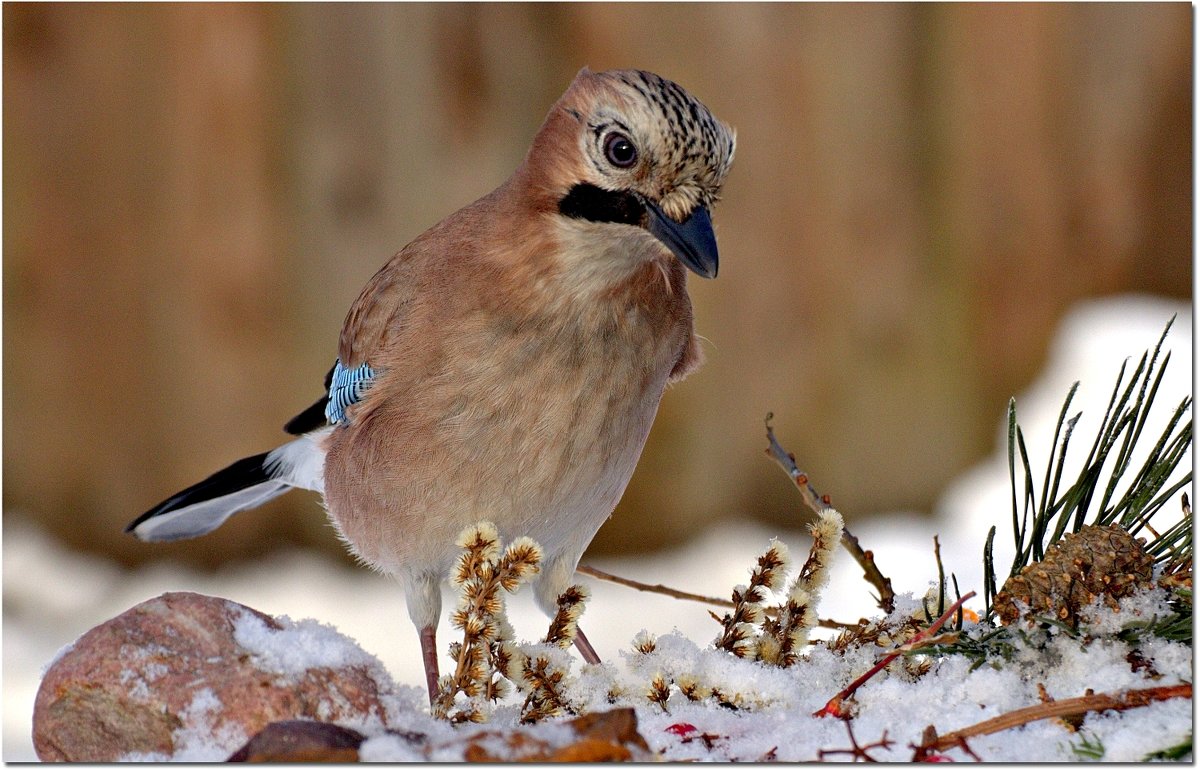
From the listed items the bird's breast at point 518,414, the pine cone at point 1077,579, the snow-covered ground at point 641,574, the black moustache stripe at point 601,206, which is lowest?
the pine cone at point 1077,579

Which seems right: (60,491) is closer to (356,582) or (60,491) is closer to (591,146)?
(356,582)

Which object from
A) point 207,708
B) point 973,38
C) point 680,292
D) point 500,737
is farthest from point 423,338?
point 973,38

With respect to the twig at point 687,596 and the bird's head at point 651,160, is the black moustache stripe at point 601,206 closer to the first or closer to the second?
the bird's head at point 651,160

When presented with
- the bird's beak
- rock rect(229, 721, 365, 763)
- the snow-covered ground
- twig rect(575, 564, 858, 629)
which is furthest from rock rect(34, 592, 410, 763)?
the snow-covered ground

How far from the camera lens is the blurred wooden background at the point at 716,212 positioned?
3727 mm

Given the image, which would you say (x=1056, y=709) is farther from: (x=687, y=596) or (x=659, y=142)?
(x=659, y=142)

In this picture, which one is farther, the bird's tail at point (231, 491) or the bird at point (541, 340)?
the bird's tail at point (231, 491)

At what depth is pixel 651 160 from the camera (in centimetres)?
163

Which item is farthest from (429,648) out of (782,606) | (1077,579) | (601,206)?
(1077,579)

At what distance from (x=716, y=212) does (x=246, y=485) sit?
1764 millimetres

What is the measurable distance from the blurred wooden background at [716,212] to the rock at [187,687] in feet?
8.30

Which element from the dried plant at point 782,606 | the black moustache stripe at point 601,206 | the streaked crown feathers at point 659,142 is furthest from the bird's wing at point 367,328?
the dried plant at point 782,606

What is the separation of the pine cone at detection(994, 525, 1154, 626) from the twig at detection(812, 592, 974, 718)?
7 cm

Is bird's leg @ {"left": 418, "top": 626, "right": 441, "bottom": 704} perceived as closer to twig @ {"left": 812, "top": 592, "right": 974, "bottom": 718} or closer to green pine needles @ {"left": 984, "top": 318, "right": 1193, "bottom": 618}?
twig @ {"left": 812, "top": 592, "right": 974, "bottom": 718}
